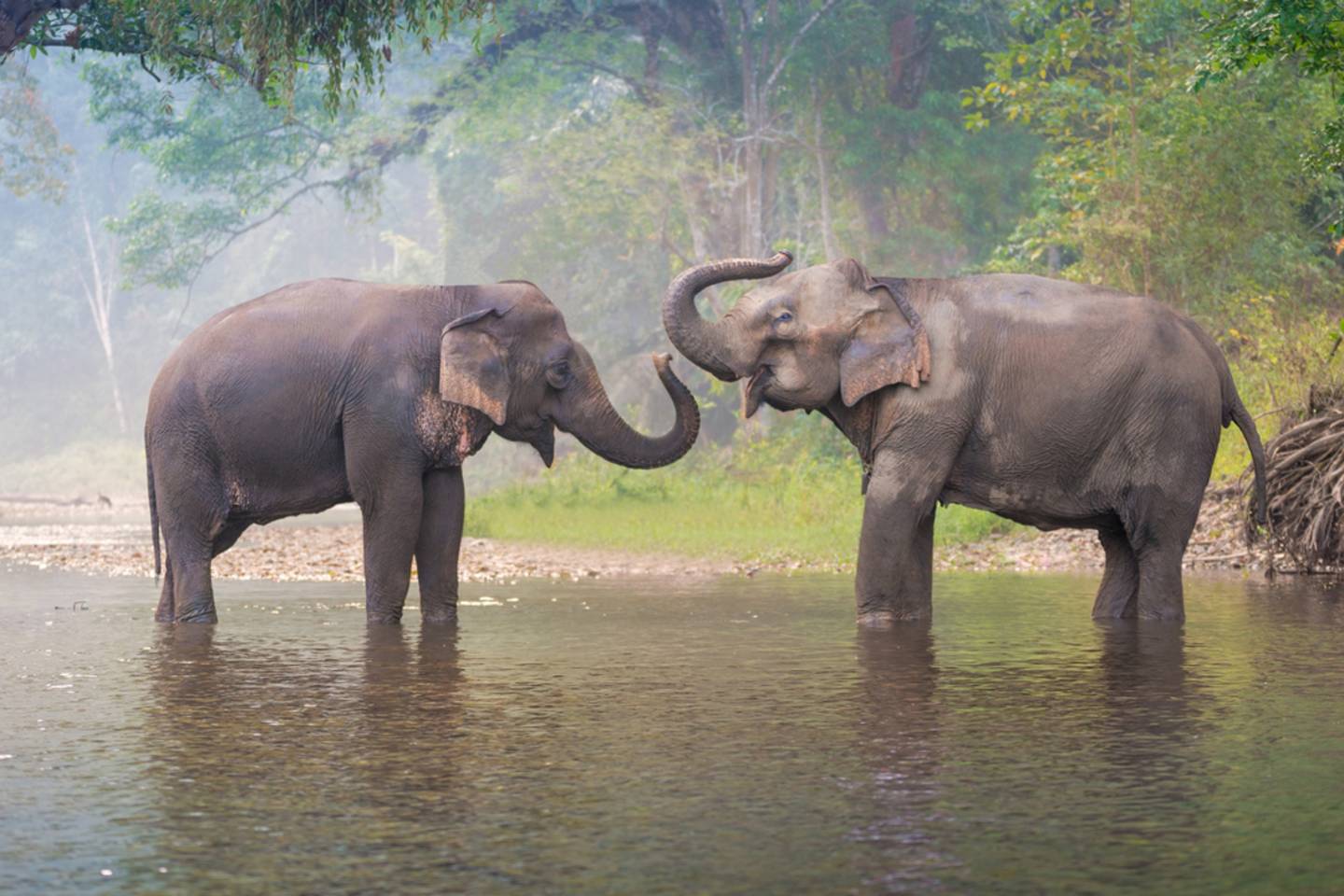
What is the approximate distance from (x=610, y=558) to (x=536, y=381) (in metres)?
6.81

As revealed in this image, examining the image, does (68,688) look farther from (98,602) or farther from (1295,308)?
(1295,308)

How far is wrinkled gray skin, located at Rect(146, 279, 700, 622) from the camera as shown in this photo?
10.9 meters

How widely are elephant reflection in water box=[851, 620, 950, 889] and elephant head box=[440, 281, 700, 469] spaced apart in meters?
2.44

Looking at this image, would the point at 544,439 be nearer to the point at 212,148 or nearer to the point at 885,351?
the point at 885,351

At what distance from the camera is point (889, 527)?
33.9 ft

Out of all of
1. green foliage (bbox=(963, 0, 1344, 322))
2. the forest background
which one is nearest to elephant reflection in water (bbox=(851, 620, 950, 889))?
the forest background

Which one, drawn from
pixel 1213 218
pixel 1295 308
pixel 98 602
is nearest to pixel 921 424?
pixel 98 602

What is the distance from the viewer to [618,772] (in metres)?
5.90

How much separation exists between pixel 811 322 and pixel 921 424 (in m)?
0.88

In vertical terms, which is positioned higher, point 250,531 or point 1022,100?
point 1022,100

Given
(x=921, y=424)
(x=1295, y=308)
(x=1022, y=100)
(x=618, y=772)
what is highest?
(x=1022, y=100)

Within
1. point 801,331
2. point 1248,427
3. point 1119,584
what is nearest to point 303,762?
point 801,331

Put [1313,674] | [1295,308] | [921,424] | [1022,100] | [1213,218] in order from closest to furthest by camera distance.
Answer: [1313,674], [921,424], [1295,308], [1213,218], [1022,100]

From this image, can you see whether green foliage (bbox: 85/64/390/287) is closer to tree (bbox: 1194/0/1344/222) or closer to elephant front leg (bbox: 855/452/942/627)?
tree (bbox: 1194/0/1344/222)
